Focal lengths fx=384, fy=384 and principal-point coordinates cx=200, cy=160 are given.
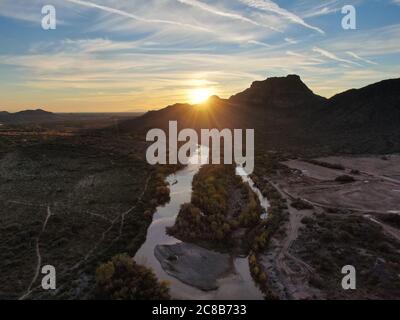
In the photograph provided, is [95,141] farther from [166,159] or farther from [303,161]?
[303,161]

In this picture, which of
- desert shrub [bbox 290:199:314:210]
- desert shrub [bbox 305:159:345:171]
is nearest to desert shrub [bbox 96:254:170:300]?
desert shrub [bbox 290:199:314:210]

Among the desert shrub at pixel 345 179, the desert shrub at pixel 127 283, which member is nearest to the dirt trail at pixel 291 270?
the desert shrub at pixel 127 283

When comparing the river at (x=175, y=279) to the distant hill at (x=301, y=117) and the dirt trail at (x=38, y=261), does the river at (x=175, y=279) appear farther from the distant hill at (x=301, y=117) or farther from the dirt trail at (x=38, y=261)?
the distant hill at (x=301, y=117)

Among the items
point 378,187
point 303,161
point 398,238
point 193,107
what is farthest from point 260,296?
point 193,107

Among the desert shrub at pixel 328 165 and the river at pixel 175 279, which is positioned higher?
the desert shrub at pixel 328 165

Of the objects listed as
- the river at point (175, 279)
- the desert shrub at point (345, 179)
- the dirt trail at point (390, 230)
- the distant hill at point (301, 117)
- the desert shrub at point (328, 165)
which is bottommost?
the river at point (175, 279)

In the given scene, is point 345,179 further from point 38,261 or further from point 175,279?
point 38,261
